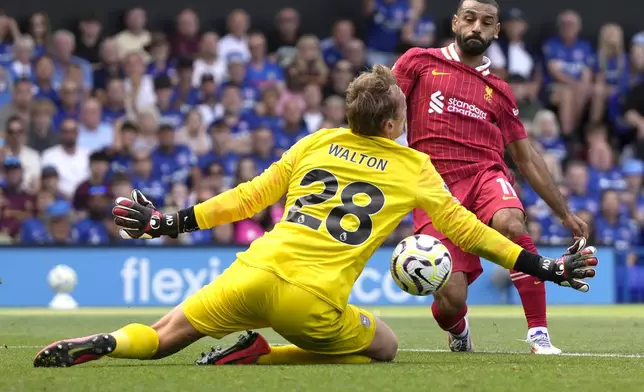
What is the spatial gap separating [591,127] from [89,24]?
25.1 ft

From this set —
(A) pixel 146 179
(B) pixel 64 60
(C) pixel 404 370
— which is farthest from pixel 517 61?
(C) pixel 404 370

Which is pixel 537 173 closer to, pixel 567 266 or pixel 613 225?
pixel 567 266

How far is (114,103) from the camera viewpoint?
17.4 metres

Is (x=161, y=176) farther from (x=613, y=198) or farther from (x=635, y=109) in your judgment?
(x=635, y=109)

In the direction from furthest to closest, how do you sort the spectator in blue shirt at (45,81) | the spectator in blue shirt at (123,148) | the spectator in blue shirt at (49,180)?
1. the spectator in blue shirt at (45,81)
2. the spectator in blue shirt at (123,148)
3. the spectator in blue shirt at (49,180)

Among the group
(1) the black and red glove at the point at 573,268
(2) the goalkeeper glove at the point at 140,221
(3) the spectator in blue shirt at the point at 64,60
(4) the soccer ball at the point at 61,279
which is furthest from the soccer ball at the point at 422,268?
(3) the spectator in blue shirt at the point at 64,60

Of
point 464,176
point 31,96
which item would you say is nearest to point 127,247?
point 31,96

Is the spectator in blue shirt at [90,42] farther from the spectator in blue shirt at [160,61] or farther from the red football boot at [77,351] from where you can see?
the red football boot at [77,351]

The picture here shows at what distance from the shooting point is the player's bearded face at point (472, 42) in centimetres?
820

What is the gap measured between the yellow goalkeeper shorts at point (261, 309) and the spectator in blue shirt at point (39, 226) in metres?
9.80

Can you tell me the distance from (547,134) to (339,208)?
12.5 m

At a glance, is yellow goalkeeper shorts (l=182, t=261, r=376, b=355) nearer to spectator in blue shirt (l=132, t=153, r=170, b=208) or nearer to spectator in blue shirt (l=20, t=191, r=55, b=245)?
spectator in blue shirt (l=20, t=191, r=55, b=245)

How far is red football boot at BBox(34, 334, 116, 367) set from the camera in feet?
19.9

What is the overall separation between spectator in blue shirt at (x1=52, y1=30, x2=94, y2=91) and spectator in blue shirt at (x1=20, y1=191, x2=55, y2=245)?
228 cm
